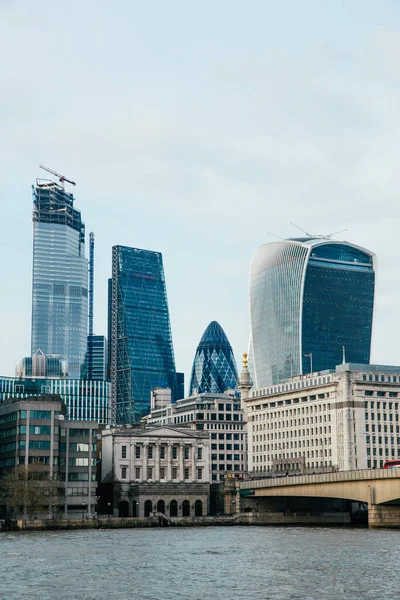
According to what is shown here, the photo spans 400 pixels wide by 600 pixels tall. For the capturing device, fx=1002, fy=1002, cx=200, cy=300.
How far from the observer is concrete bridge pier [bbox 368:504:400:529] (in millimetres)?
166875

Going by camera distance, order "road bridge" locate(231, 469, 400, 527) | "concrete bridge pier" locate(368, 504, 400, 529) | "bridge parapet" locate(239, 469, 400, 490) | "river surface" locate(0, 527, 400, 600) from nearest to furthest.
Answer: "river surface" locate(0, 527, 400, 600) < "bridge parapet" locate(239, 469, 400, 490) < "road bridge" locate(231, 469, 400, 527) < "concrete bridge pier" locate(368, 504, 400, 529)

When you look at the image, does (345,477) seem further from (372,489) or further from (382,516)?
(382,516)

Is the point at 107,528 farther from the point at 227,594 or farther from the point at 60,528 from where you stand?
the point at 227,594

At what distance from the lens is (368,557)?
106 meters

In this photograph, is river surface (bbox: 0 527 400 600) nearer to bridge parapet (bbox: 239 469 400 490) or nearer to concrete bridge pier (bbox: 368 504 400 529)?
bridge parapet (bbox: 239 469 400 490)

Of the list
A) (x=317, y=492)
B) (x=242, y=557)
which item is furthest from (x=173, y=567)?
(x=317, y=492)

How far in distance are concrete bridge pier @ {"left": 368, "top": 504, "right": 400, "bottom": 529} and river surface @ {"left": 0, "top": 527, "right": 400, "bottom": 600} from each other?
712 inches

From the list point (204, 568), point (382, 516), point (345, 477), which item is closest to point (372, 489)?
point (382, 516)

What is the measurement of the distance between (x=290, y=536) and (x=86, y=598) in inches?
3048

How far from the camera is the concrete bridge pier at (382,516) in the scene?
547 feet

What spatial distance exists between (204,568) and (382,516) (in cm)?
7352

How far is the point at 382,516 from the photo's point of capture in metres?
167

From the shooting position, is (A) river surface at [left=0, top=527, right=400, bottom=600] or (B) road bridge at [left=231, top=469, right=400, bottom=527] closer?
(A) river surface at [left=0, top=527, right=400, bottom=600]

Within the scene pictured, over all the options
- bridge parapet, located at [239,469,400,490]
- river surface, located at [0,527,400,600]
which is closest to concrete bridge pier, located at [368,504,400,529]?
bridge parapet, located at [239,469,400,490]
